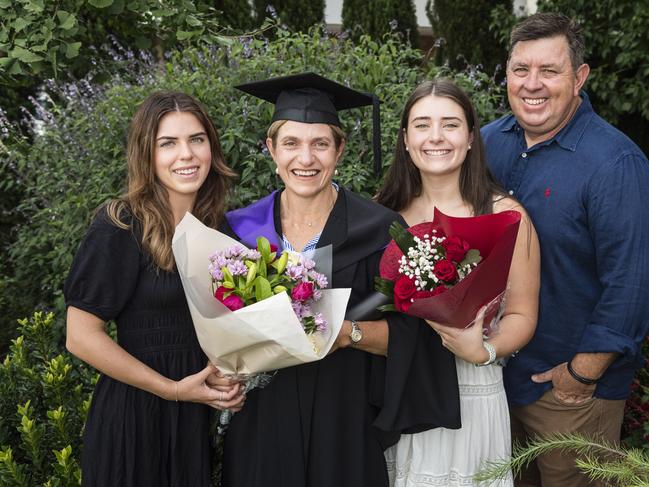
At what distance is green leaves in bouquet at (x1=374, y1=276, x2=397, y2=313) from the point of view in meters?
2.30

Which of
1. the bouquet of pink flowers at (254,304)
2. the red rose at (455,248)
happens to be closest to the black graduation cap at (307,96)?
the bouquet of pink flowers at (254,304)

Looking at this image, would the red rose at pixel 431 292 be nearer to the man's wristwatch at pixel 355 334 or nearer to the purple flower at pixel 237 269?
the man's wristwatch at pixel 355 334

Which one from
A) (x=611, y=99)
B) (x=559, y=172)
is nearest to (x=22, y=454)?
(x=559, y=172)

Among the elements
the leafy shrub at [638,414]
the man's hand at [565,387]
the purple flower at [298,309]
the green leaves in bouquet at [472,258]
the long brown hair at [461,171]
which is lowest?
the leafy shrub at [638,414]

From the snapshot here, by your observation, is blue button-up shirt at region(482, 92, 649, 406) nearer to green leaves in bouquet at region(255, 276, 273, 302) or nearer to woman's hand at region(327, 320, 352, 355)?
woman's hand at region(327, 320, 352, 355)

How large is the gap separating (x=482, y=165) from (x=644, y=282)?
0.72 m

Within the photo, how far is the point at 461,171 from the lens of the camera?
274 centimetres

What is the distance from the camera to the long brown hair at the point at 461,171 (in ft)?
8.72

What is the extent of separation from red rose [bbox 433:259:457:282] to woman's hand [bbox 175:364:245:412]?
767mm

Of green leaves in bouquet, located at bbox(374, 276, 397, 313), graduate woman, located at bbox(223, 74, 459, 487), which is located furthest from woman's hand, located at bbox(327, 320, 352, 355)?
green leaves in bouquet, located at bbox(374, 276, 397, 313)

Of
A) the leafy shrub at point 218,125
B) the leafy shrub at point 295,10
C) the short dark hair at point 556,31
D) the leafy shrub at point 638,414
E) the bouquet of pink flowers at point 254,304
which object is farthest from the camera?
the leafy shrub at point 295,10

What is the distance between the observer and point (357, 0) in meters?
7.54

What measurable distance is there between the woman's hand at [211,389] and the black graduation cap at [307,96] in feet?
3.08

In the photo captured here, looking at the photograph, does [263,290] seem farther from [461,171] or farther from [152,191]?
[461,171]
